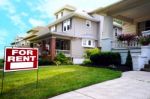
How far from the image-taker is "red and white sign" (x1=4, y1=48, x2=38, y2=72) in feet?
18.7

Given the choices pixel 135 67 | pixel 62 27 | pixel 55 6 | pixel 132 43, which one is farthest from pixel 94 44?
pixel 135 67

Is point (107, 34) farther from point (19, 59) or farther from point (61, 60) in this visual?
point (19, 59)

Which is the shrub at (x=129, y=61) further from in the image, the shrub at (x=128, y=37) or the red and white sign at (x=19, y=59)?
the red and white sign at (x=19, y=59)

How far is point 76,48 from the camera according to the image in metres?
26.1

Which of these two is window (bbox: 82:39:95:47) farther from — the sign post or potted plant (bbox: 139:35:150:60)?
the sign post

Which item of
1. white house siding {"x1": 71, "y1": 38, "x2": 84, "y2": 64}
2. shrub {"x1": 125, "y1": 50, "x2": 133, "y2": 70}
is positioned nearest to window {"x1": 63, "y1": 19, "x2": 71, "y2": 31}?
white house siding {"x1": 71, "y1": 38, "x2": 84, "y2": 64}

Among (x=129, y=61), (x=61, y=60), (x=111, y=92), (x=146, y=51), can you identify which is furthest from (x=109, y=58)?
(x=61, y=60)

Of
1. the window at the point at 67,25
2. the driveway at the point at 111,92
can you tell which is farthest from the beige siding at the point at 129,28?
the driveway at the point at 111,92

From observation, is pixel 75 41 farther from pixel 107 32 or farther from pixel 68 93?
pixel 68 93

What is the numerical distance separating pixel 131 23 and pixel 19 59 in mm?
15433

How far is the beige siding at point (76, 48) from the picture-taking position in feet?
84.5

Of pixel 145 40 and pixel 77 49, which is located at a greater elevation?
pixel 145 40

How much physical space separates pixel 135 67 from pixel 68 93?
262 inches

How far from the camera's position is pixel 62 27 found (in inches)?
1126
